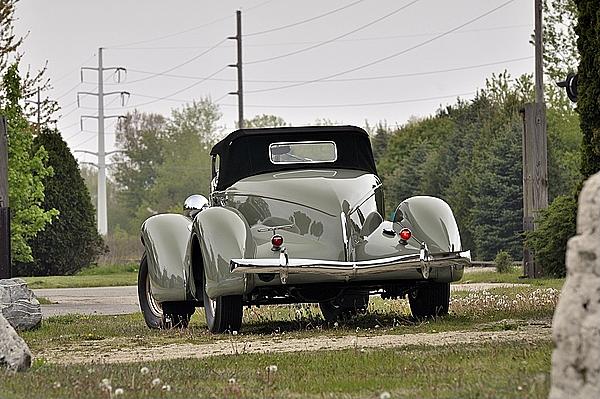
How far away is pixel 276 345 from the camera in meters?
10.8

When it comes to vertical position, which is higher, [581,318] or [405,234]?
[405,234]

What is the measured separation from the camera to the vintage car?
39.5 ft

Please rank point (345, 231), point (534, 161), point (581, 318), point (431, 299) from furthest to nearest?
point (534, 161)
point (431, 299)
point (345, 231)
point (581, 318)

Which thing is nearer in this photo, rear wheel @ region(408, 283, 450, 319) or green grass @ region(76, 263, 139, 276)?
rear wheel @ region(408, 283, 450, 319)

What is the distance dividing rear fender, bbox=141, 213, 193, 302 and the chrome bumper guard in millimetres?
1812

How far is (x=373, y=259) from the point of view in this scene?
40.0ft

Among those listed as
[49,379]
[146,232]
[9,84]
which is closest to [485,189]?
[9,84]

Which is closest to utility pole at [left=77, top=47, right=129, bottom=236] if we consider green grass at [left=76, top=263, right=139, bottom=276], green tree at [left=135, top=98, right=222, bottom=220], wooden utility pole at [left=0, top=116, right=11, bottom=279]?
green tree at [left=135, top=98, right=222, bottom=220]

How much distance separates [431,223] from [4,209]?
840 cm

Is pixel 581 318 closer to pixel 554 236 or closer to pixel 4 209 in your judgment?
pixel 4 209

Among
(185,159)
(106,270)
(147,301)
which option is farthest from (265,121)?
(147,301)

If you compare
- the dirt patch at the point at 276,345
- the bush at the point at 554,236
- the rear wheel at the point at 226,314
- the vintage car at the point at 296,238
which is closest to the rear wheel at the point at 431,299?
the vintage car at the point at 296,238

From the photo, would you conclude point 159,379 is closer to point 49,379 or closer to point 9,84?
point 49,379

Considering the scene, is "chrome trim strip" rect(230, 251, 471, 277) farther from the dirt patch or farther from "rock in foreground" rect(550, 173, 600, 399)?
"rock in foreground" rect(550, 173, 600, 399)
